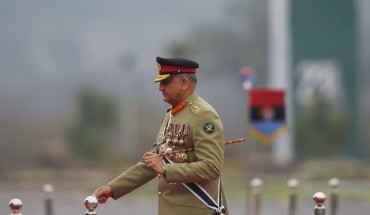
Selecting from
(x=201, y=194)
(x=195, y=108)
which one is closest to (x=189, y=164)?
(x=201, y=194)

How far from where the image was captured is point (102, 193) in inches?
322

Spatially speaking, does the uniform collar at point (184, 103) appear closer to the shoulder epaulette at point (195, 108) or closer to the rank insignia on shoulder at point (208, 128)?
the shoulder epaulette at point (195, 108)

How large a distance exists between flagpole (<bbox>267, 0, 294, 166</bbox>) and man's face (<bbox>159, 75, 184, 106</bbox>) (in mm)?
30502

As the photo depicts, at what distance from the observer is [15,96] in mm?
42875

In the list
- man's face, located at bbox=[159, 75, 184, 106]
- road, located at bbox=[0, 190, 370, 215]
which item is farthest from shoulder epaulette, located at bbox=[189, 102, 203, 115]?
road, located at bbox=[0, 190, 370, 215]

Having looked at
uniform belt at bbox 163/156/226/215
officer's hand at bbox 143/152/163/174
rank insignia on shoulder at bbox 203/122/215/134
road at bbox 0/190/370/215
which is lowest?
road at bbox 0/190/370/215

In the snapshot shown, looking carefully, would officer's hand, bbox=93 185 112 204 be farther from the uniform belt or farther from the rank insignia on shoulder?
the rank insignia on shoulder

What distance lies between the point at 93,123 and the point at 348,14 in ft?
31.2

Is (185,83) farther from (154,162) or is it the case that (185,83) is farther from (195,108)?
(154,162)

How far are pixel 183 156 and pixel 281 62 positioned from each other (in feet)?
105

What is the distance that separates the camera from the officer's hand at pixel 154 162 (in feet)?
25.6

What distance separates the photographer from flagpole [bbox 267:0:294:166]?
3909cm

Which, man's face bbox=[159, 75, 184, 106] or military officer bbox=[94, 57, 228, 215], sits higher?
man's face bbox=[159, 75, 184, 106]

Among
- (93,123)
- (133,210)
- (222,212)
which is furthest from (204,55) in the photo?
(222,212)
